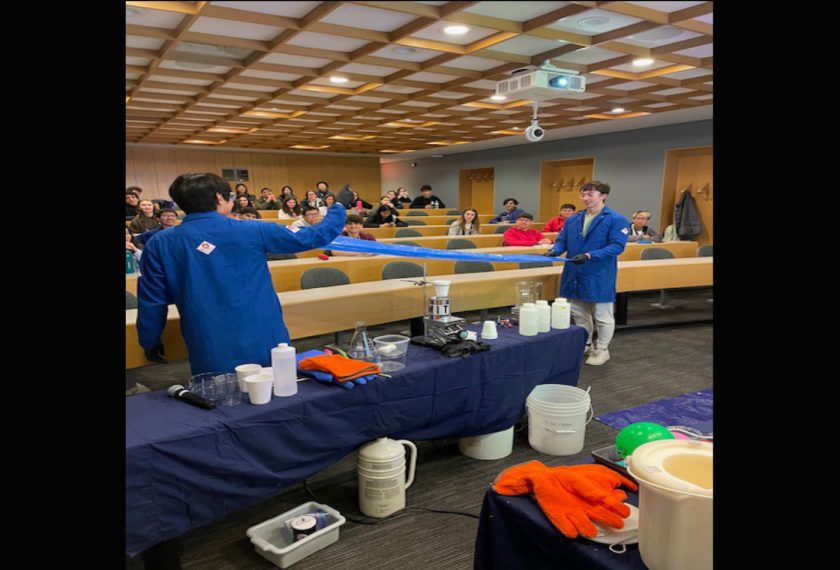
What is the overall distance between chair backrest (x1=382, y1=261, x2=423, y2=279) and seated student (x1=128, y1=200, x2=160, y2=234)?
2463mm

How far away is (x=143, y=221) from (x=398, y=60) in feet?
10.0

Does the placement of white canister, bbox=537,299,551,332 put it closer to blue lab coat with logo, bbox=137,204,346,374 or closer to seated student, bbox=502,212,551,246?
blue lab coat with logo, bbox=137,204,346,374

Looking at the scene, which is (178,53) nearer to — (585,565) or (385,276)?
(385,276)

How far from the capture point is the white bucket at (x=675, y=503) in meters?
0.86

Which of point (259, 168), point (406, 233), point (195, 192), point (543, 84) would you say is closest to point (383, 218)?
point (406, 233)

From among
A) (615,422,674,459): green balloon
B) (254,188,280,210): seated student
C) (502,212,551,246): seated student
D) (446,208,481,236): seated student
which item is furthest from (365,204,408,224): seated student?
(615,422,674,459): green balloon

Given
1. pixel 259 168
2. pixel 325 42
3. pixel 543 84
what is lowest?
pixel 543 84

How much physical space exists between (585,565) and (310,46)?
4.89m

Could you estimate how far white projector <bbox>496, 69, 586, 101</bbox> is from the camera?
503cm

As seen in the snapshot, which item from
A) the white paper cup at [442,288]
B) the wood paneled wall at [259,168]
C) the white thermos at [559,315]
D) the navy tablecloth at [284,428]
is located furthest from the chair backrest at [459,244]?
the wood paneled wall at [259,168]

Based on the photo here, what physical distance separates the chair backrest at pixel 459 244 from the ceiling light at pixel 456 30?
2389 millimetres

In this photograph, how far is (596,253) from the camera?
3875 millimetres

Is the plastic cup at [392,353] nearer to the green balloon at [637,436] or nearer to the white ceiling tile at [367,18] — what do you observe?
the green balloon at [637,436]

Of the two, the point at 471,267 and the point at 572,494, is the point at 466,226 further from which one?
the point at 572,494
